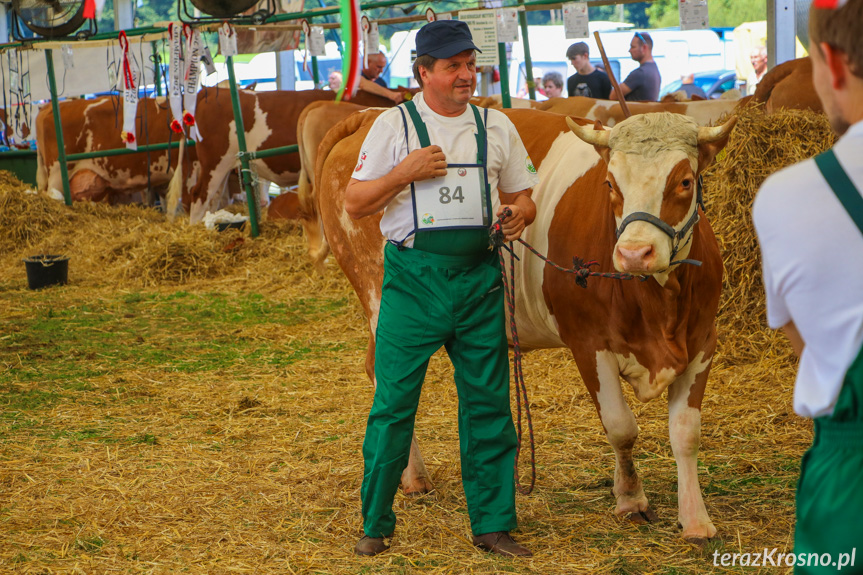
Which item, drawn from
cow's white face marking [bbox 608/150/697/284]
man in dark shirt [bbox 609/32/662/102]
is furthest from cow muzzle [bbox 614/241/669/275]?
man in dark shirt [bbox 609/32/662/102]

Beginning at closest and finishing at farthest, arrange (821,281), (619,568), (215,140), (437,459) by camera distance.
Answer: (821,281) < (619,568) < (437,459) < (215,140)

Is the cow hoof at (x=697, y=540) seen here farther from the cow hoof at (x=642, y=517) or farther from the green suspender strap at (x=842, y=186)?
the green suspender strap at (x=842, y=186)

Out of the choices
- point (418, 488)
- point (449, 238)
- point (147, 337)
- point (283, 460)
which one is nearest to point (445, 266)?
point (449, 238)

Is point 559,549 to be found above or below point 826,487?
below

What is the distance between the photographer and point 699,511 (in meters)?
3.05

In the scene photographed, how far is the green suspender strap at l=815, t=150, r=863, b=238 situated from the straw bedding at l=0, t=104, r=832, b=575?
1932mm

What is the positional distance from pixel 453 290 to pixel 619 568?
1032 millimetres

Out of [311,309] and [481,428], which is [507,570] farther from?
[311,309]

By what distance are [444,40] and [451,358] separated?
1022mm

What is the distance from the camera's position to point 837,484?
4.23 ft

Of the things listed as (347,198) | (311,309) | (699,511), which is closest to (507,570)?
(699,511)

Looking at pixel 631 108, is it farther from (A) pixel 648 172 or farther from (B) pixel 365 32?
(A) pixel 648 172

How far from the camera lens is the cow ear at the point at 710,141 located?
290 cm

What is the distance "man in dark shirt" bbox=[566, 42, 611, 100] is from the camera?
9.28m
